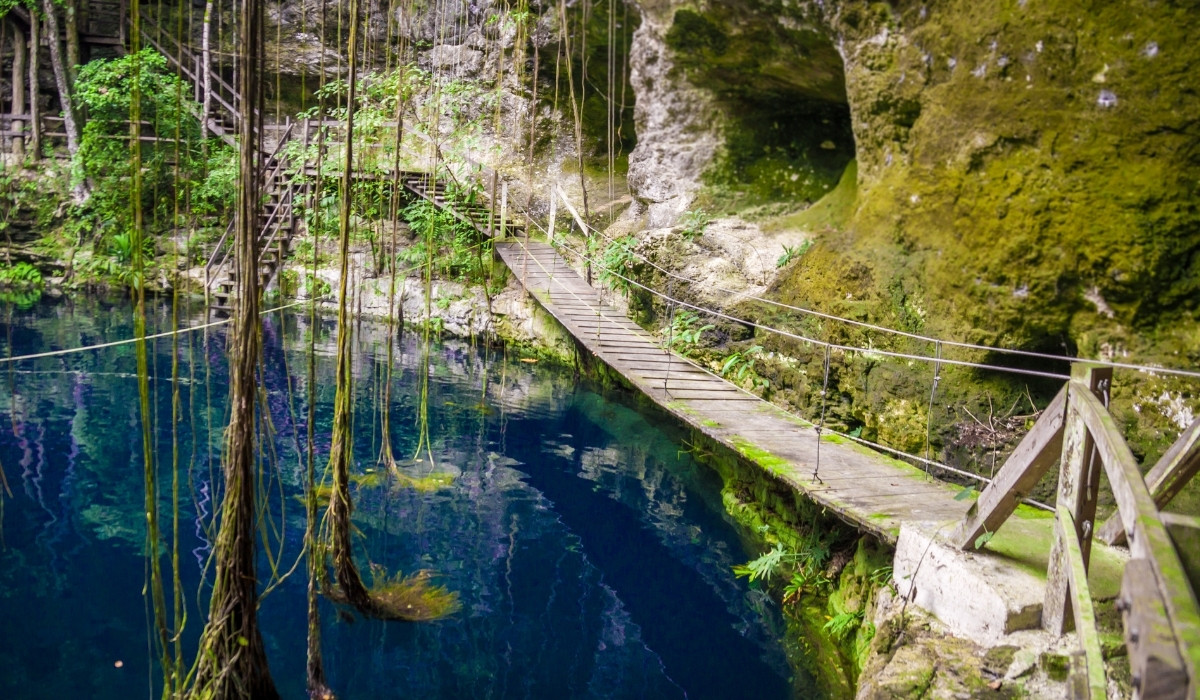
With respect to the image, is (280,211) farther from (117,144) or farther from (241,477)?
(241,477)

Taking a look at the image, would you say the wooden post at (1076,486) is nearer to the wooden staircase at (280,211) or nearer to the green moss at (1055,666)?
the green moss at (1055,666)

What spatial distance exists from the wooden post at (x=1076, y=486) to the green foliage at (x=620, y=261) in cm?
713

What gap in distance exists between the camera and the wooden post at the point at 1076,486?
91.5 inches

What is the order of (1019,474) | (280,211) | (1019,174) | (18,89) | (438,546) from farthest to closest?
(18,89)
(280,211)
(438,546)
(1019,174)
(1019,474)

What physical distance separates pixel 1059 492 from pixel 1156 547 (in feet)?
4.72

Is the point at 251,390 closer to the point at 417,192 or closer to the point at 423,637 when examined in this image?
the point at 423,637

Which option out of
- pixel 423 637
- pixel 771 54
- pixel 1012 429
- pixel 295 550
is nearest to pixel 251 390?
pixel 423 637

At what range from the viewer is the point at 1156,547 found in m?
1.24

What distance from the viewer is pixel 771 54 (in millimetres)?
7906

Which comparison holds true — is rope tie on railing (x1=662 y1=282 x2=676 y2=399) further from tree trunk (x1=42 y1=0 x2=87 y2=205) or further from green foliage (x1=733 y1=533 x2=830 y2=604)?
tree trunk (x1=42 y1=0 x2=87 y2=205)

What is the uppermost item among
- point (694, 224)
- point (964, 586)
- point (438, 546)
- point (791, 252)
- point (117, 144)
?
point (117, 144)

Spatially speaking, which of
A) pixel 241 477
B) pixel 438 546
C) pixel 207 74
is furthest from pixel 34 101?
pixel 241 477

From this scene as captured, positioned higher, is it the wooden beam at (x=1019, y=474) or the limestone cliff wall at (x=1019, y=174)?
the limestone cliff wall at (x=1019, y=174)

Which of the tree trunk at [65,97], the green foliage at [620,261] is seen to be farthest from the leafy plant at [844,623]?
the tree trunk at [65,97]
